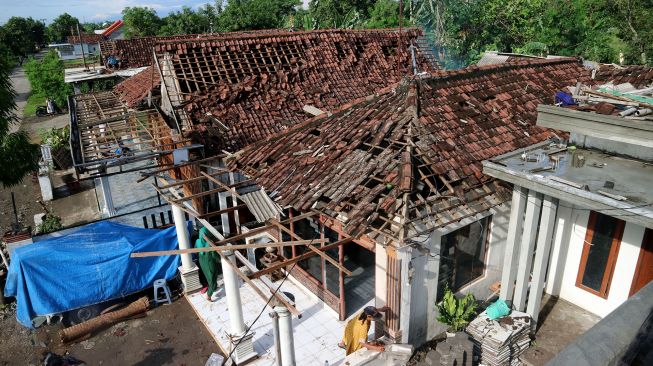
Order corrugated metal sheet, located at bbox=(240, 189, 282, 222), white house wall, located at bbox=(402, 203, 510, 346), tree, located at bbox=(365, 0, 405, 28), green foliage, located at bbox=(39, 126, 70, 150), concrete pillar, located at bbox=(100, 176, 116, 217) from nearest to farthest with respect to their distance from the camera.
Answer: white house wall, located at bbox=(402, 203, 510, 346) → corrugated metal sheet, located at bbox=(240, 189, 282, 222) → concrete pillar, located at bbox=(100, 176, 116, 217) → green foliage, located at bbox=(39, 126, 70, 150) → tree, located at bbox=(365, 0, 405, 28)

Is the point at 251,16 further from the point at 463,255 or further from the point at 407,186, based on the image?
the point at 407,186

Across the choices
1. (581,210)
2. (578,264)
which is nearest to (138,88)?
(581,210)

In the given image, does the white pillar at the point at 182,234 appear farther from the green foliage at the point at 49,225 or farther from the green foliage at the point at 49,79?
the green foliage at the point at 49,79

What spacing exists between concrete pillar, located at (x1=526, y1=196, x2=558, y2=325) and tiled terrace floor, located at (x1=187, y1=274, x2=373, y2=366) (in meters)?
4.63

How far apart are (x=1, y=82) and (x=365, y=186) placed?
35.0 ft

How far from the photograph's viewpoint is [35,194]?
23062 millimetres

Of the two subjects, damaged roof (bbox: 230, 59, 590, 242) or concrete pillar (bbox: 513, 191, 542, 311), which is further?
concrete pillar (bbox: 513, 191, 542, 311)

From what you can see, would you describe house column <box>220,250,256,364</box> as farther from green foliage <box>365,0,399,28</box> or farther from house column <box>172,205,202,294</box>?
green foliage <box>365,0,399,28</box>

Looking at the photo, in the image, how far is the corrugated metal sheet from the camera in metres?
10.4

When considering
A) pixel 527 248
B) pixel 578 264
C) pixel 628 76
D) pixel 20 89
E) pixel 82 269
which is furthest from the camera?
pixel 20 89

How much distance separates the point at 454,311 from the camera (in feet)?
33.4

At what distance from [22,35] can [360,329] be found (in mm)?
89778

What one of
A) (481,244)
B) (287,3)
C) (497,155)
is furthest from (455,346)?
(287,3)

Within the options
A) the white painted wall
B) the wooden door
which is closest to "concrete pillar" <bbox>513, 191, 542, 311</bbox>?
the white painted wall
